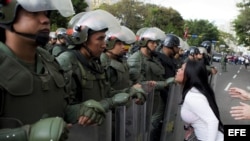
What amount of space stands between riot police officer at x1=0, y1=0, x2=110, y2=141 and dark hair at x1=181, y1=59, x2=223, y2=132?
137cm

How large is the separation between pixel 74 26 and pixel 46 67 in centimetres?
114

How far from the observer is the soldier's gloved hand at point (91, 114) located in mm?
2193

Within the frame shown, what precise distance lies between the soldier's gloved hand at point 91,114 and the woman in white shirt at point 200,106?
50.4 inches

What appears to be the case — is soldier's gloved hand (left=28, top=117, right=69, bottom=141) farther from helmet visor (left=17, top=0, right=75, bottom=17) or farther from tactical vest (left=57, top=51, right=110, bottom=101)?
tactical vest (left=57, top=51, right=110, bottom=101)

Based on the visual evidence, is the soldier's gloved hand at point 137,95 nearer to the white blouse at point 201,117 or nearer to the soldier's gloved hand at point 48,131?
the white blouse at point 201,117

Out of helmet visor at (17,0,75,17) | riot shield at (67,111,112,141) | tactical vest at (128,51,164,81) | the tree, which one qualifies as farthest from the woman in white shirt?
the tree

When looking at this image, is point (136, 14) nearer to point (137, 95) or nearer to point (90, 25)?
point (137, 95)

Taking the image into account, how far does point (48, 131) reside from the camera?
66.0 inches

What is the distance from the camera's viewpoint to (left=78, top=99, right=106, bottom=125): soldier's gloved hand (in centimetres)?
219

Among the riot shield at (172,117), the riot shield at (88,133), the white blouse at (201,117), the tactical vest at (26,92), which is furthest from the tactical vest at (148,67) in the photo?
the tactical vest at (26,92)

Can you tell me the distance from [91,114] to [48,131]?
0.56 meters

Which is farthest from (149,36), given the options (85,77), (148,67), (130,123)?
(85,77)

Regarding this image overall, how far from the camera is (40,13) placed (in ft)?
7.25

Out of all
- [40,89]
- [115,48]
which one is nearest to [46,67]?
[40,89]
